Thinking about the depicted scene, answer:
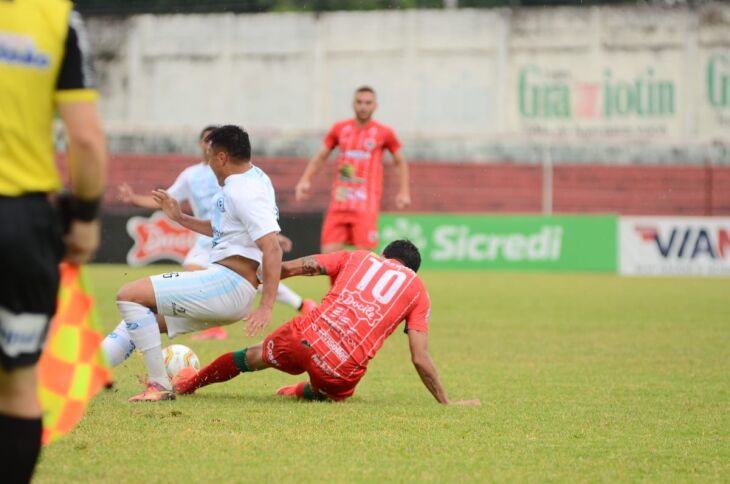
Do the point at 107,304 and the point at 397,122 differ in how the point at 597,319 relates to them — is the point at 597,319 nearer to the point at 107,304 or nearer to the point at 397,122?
the point at 107,304

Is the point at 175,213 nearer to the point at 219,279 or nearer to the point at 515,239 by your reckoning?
the point at 219,279

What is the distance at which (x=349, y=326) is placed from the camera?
274 inches

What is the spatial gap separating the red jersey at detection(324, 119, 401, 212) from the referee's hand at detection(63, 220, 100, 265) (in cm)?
863

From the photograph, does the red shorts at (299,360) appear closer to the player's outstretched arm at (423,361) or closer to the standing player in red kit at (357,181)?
the player's outstretched arm at (423,361)

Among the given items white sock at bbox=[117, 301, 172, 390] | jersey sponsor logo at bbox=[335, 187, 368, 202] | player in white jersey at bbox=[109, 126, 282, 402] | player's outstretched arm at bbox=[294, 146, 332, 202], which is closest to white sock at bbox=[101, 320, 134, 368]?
player in white jersey at bbox=[109, 126, 282, 402]

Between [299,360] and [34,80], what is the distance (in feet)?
11.9

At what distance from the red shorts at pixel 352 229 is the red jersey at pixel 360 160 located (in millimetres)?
73

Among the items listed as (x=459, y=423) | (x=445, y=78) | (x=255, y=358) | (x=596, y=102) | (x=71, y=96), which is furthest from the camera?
(x=445, y=78)

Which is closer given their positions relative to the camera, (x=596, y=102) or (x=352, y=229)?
(x=352, y=229)

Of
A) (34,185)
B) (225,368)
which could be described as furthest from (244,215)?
(34,185)

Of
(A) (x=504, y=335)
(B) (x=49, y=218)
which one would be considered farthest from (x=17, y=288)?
(A) (x=504, y=335)

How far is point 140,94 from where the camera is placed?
37969 mm

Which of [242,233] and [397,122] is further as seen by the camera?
[397,122]

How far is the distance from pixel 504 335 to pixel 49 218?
8754mm
